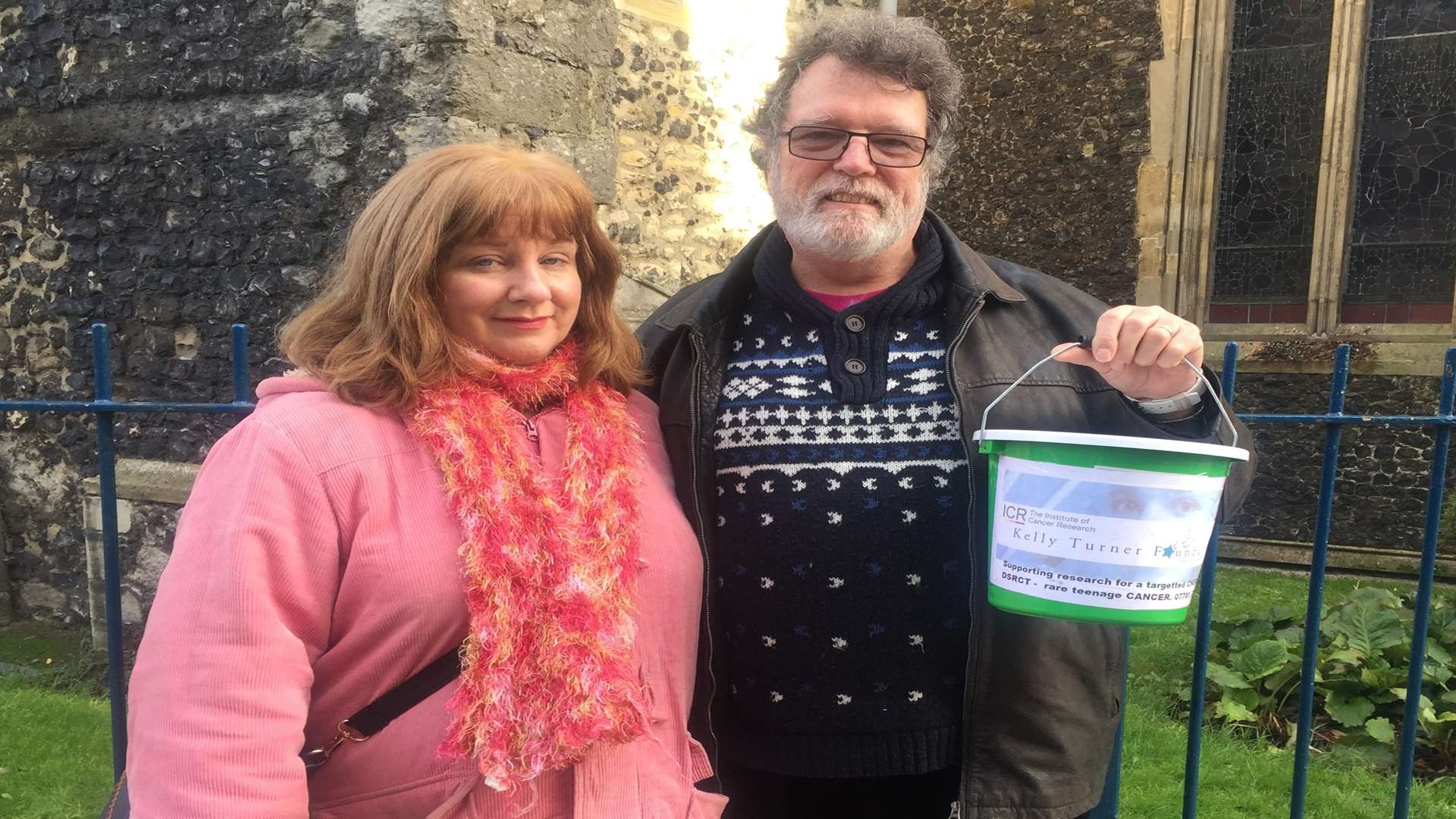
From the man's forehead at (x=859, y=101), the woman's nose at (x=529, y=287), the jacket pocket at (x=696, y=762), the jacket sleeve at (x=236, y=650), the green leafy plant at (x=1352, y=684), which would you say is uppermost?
the man's forehead at (x=859, y=101)

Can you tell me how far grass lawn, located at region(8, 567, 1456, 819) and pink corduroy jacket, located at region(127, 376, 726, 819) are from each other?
2.62 m

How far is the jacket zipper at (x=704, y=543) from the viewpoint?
1.80 m

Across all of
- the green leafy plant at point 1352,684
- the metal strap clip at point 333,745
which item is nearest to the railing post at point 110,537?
the metal strap clip at point 333,745

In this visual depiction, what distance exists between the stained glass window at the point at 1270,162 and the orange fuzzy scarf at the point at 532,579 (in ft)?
26.5

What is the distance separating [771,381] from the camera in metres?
1.85

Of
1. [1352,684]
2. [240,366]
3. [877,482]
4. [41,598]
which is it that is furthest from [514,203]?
[41,598]

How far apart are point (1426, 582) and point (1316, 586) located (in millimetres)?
218

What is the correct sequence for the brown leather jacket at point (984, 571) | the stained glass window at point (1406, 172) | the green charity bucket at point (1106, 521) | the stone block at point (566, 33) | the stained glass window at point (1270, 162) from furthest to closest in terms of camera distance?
the stained glass window at point (1270, 162) < the stained glass window at point (1406, 172) < the stone block at point (566, 33) < the brown leather jacket at point (984, 571) < the green charity bucket at point (1106, 521)

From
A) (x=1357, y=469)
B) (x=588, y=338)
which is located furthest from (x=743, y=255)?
(x=1357, y=469)

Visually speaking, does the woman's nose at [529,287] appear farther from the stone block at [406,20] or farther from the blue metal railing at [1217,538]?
the stone block at [406,20]

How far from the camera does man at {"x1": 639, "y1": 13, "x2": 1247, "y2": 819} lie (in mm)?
→ 1707

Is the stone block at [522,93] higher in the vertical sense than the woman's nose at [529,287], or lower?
higher

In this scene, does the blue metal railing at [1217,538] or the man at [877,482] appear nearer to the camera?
the man at [877,482]

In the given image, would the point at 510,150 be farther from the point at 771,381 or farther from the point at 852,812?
the point at 852,812
